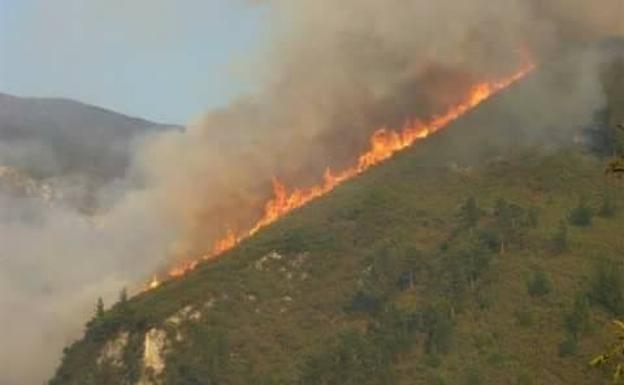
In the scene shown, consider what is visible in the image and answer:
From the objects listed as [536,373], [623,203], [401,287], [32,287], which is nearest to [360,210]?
[401,287]

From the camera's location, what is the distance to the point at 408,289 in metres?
129

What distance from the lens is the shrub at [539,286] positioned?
4700 inches

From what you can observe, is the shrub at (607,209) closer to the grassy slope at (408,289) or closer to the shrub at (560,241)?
the grassy slope at (408,289)

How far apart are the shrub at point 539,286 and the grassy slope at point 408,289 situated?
752mm

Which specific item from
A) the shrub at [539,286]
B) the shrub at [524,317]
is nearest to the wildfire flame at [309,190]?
the shrub at [539,286]

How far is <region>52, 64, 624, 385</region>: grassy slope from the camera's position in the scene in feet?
364

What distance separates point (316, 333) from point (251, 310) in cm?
1221

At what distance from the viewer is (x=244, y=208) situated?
601 ft

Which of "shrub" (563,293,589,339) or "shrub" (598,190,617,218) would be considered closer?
"shrub" (563,293,589,339)

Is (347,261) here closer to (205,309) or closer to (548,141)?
(205,309)

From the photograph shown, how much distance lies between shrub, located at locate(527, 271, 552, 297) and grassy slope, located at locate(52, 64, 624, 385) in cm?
75

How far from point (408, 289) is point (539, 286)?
717 inches

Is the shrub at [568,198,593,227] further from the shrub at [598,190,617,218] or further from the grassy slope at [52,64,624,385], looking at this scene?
the shrub at [598,190,617,218]

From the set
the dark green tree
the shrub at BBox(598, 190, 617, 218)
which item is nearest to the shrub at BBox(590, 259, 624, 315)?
the shrub at BBox(598, 190, 617, 218)
